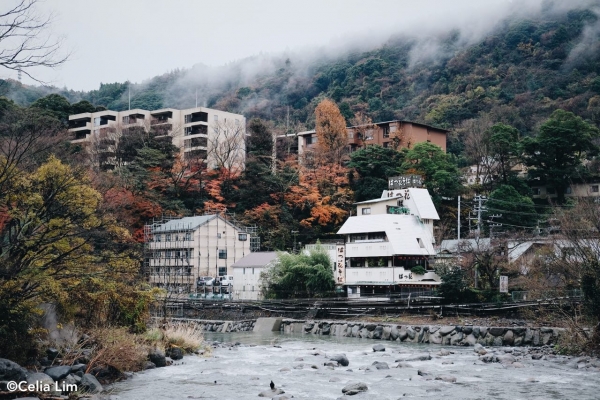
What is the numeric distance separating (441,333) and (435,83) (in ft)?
220

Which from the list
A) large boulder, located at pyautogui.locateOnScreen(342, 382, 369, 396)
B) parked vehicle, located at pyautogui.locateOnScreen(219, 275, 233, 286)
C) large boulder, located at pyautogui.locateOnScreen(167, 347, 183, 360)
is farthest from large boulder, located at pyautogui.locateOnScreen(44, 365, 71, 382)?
parked vehicle, located at pyautogui.locateOnScreen(219, 275, 233, 286)

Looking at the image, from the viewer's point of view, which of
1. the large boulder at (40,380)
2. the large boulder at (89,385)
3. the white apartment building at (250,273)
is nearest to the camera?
the large boulder at (40,380)

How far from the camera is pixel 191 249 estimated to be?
43.7m

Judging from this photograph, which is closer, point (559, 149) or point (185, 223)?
point (185, 223)

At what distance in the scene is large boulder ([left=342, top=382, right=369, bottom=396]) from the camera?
13943 millimetres

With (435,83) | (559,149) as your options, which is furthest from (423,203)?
(435,83)

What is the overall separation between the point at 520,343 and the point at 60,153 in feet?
97.7

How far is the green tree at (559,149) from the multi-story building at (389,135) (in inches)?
390

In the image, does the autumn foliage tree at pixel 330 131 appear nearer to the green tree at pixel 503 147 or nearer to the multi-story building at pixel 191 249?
the multi-story building at pixel 191 249

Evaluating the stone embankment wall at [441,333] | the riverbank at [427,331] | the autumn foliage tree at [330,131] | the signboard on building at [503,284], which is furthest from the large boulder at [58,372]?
the autumn foliage tree at [330,131]

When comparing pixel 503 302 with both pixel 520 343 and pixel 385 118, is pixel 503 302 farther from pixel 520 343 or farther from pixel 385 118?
pixel 385 118

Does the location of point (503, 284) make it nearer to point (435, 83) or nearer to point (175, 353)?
point (175, 353)

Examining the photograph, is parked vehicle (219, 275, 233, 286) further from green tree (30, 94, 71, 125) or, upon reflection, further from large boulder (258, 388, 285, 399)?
large boulder (258, 388, 285, 399)

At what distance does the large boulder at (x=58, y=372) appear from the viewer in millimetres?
12635
